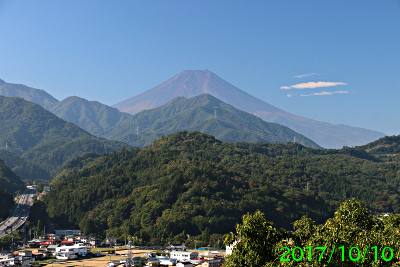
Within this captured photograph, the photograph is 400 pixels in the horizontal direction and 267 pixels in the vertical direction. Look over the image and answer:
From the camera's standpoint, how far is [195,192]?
306ft

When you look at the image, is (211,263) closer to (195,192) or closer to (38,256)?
(38,256)

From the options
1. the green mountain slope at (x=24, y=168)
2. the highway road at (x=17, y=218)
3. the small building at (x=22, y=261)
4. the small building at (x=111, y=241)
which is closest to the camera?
the small building at (x=22, y=261)

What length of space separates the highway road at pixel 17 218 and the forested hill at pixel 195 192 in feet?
17.0

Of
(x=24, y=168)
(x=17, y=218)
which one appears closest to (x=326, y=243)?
(x=17, y=218)

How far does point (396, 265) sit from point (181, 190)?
81149 millimetres

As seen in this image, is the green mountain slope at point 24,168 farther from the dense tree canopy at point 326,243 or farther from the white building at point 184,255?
the dense tree canopy at point 326,243

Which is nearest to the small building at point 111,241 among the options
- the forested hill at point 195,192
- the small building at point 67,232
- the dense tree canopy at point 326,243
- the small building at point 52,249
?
the forested hill at point 195,192

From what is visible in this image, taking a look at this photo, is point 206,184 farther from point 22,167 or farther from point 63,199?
point 22,167

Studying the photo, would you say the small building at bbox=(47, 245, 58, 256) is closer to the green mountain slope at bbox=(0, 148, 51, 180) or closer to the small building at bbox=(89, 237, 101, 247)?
the small building at bbox=(89, 237, 101, 247)

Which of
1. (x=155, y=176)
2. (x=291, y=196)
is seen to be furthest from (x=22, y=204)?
(x=291, y=196)

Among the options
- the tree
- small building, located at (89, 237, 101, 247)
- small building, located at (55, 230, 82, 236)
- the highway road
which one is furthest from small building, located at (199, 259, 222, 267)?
small building, located at (55, 230, 82, 236)

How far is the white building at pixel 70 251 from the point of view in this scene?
57.6 m

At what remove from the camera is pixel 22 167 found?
182625 mm

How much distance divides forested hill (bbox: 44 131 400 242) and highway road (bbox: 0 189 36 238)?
520 centimetres
